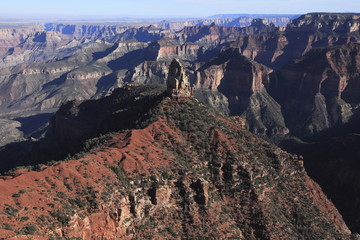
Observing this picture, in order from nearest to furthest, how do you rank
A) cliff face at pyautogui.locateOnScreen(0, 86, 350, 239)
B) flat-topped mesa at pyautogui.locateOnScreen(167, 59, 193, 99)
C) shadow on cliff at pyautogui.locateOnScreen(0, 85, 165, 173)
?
cliff face at pyautogui.locateOnScreen(0, 86, 350, 239)
flat-topped mesa at pyautogui.locateOnScreen(167, 59, 193, 99)
shadow on cliff at pyautogui.locateOnScreen(0, 85, 165, 173)

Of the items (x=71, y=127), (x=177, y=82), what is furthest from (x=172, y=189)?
(x=71, y=127)

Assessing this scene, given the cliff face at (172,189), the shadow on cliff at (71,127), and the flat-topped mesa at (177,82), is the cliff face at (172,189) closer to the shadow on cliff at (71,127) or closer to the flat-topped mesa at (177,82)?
the flat-topped mesa at (177,82)

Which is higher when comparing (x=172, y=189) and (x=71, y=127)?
(x=172, y=189)

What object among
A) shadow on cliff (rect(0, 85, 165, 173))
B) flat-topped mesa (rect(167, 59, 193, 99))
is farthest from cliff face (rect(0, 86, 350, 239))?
shadow on cliff (rect(0, 85, 165, 173))

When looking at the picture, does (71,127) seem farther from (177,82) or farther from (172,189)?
(172,189)

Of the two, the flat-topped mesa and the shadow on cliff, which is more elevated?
the flat-topped mesa

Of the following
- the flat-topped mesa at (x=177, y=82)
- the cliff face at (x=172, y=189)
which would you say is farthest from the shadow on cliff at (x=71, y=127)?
the cliff face at (x=172, y=189)

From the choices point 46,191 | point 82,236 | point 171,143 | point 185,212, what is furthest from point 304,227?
point 46,191

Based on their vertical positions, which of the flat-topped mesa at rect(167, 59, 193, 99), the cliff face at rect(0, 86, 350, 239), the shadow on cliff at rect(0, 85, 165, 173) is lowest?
the shadow on cliff at rect(0, 85, 165, 173)

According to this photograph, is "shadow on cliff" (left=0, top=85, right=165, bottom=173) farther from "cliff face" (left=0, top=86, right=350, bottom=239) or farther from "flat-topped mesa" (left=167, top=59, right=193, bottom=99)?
"cliff face" (left=0, top=86, right=350, bottom=239)
